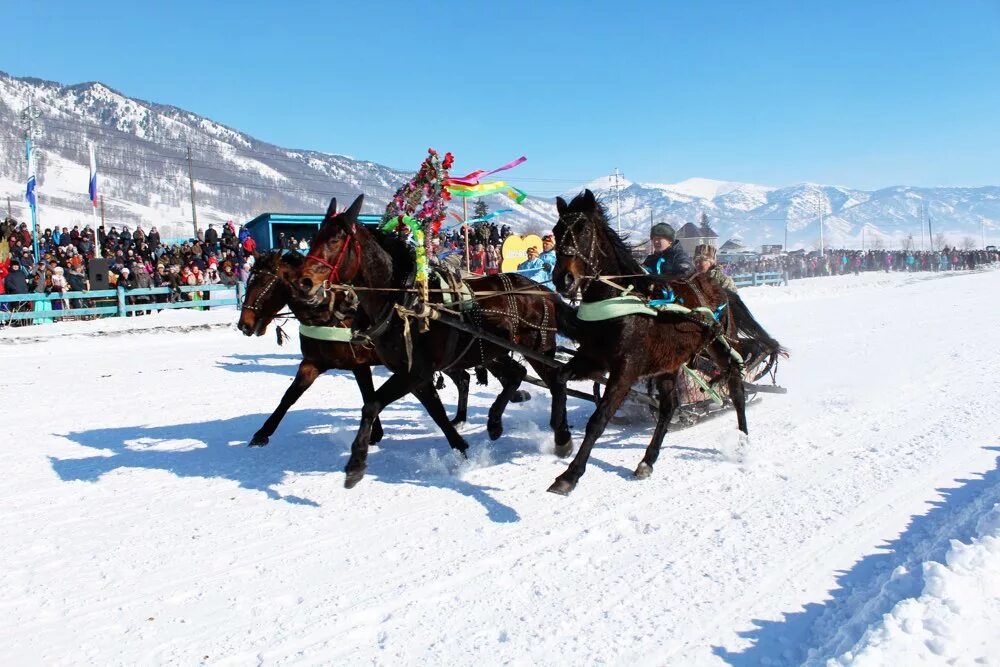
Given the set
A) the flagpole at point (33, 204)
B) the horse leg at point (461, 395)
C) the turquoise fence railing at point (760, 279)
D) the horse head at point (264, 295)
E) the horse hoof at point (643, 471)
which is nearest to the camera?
the horse hoof at point (643, 471)

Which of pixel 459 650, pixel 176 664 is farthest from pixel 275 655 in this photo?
pixel 459 650

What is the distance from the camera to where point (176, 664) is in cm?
334

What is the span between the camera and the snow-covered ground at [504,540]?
342 centimetres

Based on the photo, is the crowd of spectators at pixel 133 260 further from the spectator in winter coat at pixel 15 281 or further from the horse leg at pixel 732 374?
the horse leg at pixel 732 374

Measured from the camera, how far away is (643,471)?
5840 mm

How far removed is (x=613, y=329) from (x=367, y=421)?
211 cm

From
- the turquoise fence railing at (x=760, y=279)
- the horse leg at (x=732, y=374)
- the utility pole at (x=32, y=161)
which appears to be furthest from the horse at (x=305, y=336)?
the turquoise fence railing at (x=760, y=279)

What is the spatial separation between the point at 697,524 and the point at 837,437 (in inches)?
106

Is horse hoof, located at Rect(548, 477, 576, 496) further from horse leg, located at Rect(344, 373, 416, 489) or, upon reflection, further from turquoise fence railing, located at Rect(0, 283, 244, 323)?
turquoise fence railing, located at Rect(0, 283, 244, 323)

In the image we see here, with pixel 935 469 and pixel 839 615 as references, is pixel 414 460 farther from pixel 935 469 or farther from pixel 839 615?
pixel 935 469

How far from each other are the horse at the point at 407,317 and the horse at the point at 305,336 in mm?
288

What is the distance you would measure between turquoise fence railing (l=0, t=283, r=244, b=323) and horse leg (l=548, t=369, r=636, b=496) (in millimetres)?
15379

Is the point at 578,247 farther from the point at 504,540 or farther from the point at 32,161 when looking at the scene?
the point at 32,161

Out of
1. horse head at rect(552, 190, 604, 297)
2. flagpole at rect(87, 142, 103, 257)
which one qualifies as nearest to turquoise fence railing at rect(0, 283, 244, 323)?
flagpole at rect(87, 142, 103, 257)
